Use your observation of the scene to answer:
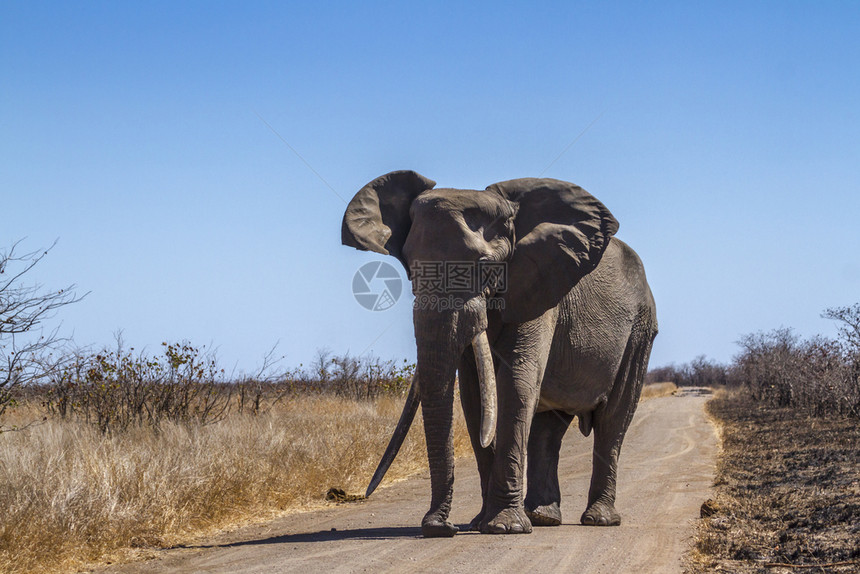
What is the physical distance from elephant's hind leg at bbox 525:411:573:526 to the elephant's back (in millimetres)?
228

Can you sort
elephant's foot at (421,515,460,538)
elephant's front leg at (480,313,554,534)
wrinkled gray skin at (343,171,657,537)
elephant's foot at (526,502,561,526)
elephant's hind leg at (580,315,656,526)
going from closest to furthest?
wrinkled gray skin at (343,171,657,537) < elephant's foot at (421,515,460,538) < elephant's front leg at (480,313,554,534) < elephant's foot at (526,502,561,526) < elephant's hind leg at (580,315,656,526)

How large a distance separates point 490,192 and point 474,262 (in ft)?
2.83

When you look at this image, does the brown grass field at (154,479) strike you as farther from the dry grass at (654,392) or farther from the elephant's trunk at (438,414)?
the dry grass at (654,392)

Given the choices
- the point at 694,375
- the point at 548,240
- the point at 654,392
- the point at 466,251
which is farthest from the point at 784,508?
the point at 694,375

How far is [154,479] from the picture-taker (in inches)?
343

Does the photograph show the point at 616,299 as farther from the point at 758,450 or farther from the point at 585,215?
the point at 758,450

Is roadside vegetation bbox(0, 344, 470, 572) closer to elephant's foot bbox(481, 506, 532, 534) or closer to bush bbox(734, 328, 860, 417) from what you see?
elephant's foot bbox(481, 506, 532, 534)

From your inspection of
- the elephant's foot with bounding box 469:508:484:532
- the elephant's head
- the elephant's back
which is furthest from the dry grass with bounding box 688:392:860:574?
the elephant's head

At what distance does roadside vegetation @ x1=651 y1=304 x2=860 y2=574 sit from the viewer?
706 cm

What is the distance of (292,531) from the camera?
28.1 ft

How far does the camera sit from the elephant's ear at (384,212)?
7.81 meters

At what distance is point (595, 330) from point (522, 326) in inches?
59.8

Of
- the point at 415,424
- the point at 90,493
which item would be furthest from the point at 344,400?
the point at 90,493

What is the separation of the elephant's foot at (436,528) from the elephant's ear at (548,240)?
1.84m
